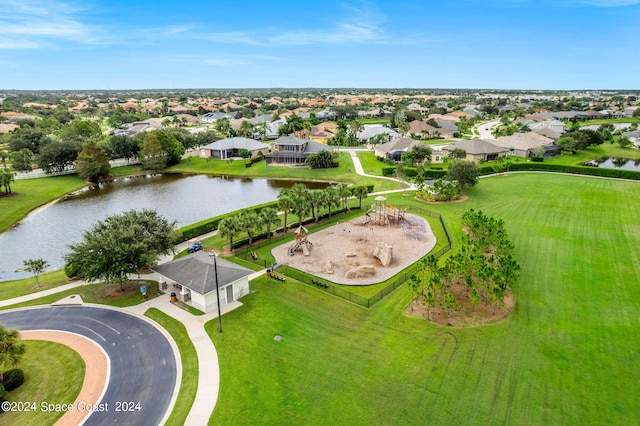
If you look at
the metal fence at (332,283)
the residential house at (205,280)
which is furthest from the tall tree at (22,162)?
the metal fence at (332,283)

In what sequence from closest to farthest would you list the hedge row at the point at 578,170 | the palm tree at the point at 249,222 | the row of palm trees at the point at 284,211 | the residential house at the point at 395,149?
1. the row of palm trees at the point at 284,211
2. the palm tree at the point at 249,222
3. the hedge row at the point at 578,170
4. the residential house at the point at 395,149

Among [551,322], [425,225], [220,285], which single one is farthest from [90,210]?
[551,322]

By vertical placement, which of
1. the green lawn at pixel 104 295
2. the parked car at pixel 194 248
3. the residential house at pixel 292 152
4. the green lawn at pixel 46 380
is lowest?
the green lawn at pixel 46 380

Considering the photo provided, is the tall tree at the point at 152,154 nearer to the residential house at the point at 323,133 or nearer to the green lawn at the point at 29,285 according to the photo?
the residential house at the point at 323,133

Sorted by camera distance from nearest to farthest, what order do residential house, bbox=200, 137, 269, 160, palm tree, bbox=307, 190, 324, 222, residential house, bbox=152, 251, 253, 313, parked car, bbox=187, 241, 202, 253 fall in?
1. residential house, bbox=152, 251, 253, 313
2. parked car, bbox=187, 241, 202, 253
3. palm tree, bbox=307, 190, 324, 222
4. residential house, bbox=200, 137, 269, 160

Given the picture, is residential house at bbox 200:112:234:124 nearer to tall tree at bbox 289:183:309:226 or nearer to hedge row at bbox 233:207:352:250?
hedge row at bbox 233:207:352:250

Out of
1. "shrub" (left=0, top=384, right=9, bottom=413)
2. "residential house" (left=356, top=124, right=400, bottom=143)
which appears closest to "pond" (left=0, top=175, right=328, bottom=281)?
"shrub" (left=0, top=384, right=9, bottom=413)
